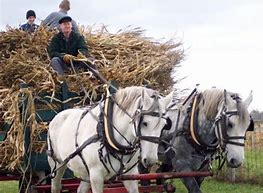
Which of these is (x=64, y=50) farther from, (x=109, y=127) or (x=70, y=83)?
(x=109, y=127)

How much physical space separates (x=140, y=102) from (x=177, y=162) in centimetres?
143

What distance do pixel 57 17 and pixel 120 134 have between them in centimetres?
329

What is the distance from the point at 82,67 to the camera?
7.42 m

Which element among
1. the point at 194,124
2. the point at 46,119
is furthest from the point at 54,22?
the point at 194,124

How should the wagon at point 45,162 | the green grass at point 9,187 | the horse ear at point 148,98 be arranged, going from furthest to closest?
the green grass at point 9,187 → the wagon at point 45,162 → the horse ear at point 148,98

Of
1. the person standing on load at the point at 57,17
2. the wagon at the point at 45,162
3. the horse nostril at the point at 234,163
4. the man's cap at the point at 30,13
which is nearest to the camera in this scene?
the horse nostril at the point at 234,163

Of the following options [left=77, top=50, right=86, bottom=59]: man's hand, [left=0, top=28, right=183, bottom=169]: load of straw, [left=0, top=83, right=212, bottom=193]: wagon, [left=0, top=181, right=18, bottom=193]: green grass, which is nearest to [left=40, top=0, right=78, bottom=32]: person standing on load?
[left=0, top=28, right=183, bottom=169]: load of straw

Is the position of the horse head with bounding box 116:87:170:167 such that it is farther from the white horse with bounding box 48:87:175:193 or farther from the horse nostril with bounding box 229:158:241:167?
the horse nostril with bounding box 229:158:241:167

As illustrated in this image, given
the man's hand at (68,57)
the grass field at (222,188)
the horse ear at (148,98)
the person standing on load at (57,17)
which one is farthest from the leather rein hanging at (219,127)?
the grass field at (222,188)

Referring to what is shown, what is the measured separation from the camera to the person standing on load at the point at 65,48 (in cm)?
733

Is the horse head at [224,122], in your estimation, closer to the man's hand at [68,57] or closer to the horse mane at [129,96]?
the horse mane at [129,96]

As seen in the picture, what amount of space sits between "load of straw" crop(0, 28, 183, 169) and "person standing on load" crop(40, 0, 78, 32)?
1.07ft

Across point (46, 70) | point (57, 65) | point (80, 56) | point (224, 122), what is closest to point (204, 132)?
point (224, 122)

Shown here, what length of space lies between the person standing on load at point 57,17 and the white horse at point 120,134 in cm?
189
